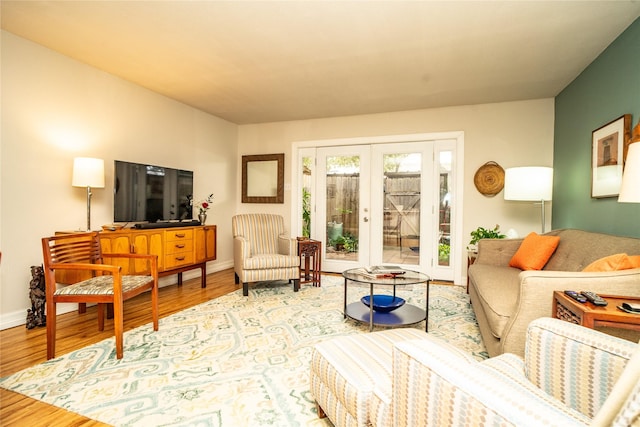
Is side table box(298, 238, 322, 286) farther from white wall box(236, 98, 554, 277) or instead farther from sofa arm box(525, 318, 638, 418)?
sofa arm box(525, 318, 638, 418)

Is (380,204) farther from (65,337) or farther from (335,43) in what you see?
(65,337)

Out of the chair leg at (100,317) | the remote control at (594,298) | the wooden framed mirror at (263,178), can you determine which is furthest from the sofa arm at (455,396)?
the wooden framed mirror at (263,178)

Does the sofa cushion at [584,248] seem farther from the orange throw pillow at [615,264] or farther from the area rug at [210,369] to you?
the area rug at [210,369]

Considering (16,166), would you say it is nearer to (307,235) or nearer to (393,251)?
(307,235)

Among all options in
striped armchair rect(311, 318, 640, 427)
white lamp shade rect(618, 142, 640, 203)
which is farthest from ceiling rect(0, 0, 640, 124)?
striped armchair rect(311, 318, 640, 427)

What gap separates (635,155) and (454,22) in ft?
5.34

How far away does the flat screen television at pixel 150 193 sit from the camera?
132 inches

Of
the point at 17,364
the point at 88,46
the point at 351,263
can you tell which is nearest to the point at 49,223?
the point at 17,364

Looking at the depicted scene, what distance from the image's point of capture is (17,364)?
2.06m

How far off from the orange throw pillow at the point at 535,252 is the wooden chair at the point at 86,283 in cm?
314

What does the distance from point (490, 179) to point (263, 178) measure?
3.35 metres

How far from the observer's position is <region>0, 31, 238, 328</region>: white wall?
8.76 ft

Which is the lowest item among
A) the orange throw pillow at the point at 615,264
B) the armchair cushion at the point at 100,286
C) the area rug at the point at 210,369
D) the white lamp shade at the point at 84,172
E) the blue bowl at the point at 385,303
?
the area rug at the point at 210,369

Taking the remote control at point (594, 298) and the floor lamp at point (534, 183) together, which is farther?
the floor lamp at point (534, 183)
